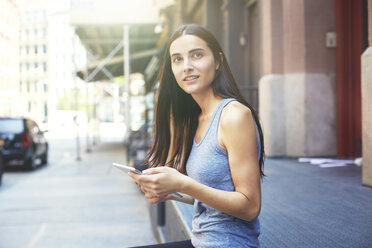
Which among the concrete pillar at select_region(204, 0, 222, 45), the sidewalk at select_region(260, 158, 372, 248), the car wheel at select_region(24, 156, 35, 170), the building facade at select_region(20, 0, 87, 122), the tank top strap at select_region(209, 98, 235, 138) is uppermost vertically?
the building facade at select_region(20, 0, 87, 122)

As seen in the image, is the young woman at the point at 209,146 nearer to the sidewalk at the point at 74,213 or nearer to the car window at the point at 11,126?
the sidewalk at the point at 74,213

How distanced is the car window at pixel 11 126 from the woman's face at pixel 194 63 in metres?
Result: 13.0

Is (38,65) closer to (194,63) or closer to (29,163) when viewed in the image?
(29,163)

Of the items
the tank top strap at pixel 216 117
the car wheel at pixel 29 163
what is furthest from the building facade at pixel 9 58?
the tank top strap at pixel 216 117

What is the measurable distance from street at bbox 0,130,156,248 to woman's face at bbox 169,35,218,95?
1936 mm

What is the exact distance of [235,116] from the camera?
5.35 feet

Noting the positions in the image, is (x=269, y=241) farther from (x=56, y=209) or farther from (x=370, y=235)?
(x=56, y=209)

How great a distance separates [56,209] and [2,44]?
61813mm

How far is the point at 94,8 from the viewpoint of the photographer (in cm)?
1533

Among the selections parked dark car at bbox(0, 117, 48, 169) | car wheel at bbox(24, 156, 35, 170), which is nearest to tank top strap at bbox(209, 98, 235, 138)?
parked dark car at bbox(0, 117, 48, 169)

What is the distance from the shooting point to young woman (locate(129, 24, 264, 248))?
5.25ft

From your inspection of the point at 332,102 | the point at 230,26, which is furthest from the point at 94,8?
the point at 332,102

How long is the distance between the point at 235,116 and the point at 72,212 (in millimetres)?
6298

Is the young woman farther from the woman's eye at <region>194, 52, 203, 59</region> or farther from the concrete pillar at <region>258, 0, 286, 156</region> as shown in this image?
the concrete pillar at <region>258, 0, 286, 156</region>
